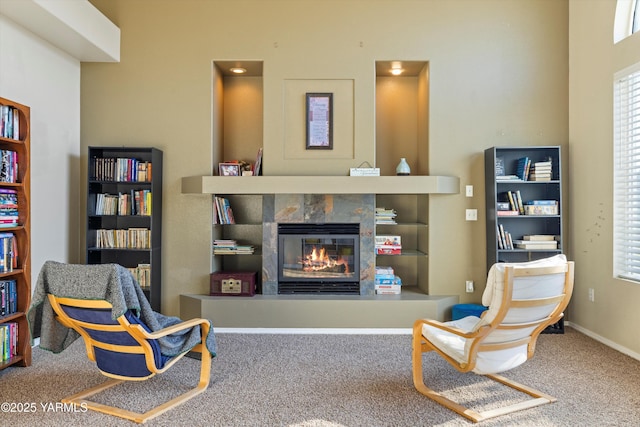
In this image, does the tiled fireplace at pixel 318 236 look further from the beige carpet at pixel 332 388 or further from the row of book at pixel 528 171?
the row of book at pixel 528 171

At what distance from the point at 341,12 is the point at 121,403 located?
414 centimetres

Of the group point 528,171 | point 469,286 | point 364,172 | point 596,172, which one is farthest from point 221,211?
point 596,172

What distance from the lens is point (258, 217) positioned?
5.14 meters

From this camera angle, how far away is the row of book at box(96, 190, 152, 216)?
457cm

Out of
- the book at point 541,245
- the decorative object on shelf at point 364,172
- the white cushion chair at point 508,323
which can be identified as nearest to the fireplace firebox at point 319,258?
the decorative object on shelf at point 364,172

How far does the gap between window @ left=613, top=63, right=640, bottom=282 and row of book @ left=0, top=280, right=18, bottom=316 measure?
501cm

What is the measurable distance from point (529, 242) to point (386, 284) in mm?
1502

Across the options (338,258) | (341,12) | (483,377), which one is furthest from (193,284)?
(341,12)

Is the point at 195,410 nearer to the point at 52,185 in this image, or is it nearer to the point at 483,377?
the point at 483,377

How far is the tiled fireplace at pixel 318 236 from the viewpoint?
471 centimetres

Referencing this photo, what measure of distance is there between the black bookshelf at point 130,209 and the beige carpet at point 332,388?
966mm

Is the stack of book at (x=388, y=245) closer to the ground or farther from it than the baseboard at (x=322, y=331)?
farther from it

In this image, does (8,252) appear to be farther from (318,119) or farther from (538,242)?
(538,242)

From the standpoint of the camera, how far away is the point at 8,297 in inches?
131
